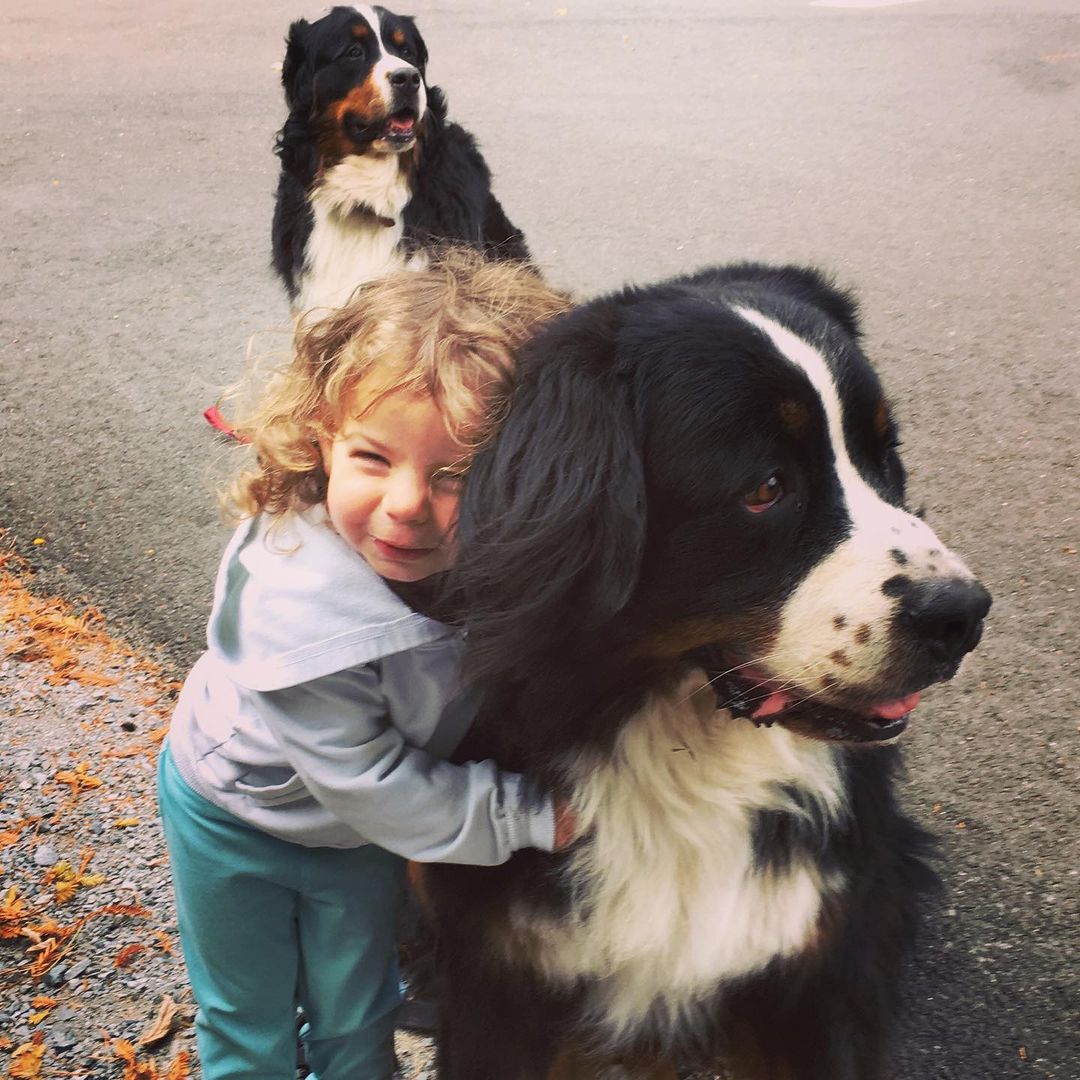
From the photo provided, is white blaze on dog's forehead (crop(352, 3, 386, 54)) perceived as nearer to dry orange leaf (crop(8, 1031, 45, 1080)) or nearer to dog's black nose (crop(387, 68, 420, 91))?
dog's black nose (crop(387, 68, 420, 91))

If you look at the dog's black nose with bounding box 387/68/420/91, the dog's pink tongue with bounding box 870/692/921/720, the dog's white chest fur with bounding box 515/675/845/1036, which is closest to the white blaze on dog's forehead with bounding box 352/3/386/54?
the dog's black nose with bounding box 387/68/420/91

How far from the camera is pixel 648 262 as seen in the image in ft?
16.5

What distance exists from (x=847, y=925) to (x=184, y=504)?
2.63 metres

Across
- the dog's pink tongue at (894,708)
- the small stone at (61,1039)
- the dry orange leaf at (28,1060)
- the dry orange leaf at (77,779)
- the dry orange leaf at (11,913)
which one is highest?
the dog's pink tongue at (894,708)

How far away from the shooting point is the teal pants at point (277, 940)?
1.75 metres

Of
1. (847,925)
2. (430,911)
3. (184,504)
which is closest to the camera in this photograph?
(847,925)

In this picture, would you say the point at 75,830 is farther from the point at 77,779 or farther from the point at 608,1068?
the point at 608,1068

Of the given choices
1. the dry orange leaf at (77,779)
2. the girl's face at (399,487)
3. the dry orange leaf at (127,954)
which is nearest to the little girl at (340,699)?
the girl's face at (399,487)

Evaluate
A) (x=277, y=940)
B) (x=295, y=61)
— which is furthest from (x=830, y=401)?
(x=295, y=61)

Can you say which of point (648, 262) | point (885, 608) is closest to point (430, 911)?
point (885, 608)

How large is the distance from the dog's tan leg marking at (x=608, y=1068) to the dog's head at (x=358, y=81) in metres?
3.17

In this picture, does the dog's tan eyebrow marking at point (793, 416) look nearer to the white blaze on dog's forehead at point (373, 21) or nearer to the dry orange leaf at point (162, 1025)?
the dry orange leaf at point (162, 1025)

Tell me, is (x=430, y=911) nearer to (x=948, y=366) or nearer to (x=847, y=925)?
(x=847, y=925)

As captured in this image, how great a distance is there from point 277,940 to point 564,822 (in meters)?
0.57
